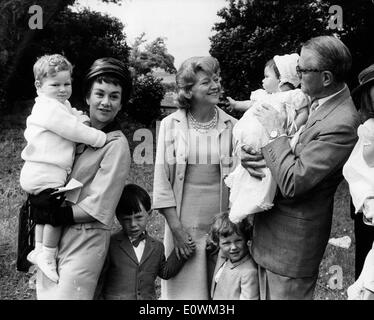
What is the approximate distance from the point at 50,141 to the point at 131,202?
26.0 inches

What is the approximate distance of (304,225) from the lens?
2736 mm

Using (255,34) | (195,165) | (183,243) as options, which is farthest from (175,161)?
(255,34)

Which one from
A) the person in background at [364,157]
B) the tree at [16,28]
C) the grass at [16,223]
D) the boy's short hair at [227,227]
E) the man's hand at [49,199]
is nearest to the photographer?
the person in background at [364,157]

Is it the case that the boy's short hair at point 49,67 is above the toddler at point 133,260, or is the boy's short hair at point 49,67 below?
above

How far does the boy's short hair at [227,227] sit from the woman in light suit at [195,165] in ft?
0.41

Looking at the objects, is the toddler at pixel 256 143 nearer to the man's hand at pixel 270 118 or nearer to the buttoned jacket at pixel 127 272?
the man's hand at pixel 270 118

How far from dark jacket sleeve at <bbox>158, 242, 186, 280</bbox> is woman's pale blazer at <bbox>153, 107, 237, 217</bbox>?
29 cm

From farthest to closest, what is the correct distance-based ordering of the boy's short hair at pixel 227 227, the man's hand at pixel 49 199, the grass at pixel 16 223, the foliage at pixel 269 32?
the foliage at pixel 269 32 < the grass at pixel 16 223 < the boy's short hair at pixel 227 227 < the man's hand at pixel 49 199

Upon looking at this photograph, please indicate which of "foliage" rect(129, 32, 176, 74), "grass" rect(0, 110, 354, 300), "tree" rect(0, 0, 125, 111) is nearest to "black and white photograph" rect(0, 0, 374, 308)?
"grass" rect(0, 110, 354, 300)

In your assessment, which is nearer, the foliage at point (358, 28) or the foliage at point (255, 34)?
the foliage at point (255, 34)

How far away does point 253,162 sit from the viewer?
2.80m

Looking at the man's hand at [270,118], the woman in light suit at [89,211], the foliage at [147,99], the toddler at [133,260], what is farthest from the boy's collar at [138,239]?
the foliage at [147,99]

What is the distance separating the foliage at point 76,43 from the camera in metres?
7.33
